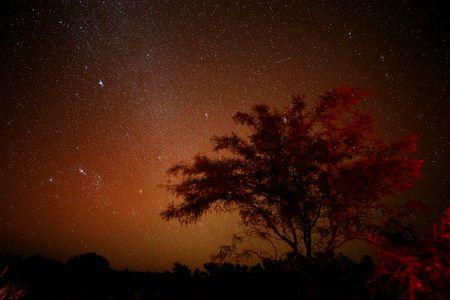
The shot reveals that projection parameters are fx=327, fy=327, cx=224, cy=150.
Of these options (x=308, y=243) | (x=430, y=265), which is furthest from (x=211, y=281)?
(x=430, y=265)

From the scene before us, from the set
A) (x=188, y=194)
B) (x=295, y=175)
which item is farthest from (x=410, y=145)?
→ (x=188, y=194)

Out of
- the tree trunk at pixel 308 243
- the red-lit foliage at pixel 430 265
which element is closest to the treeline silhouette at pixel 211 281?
the tree trunk at pixel 308 243

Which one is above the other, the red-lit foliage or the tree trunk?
the tree trunk

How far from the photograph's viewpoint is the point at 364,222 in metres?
11.2

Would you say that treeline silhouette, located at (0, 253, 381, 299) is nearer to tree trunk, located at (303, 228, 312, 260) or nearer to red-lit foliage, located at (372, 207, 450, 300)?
tree trunk, located at (303, 228, 312, 260)

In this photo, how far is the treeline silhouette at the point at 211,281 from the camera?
429 inches

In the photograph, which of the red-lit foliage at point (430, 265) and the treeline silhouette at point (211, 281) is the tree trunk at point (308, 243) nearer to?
the treeline silhouette at point (211, 281)

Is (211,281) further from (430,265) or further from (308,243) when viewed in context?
(430,265)

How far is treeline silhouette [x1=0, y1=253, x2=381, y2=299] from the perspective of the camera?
10891mm

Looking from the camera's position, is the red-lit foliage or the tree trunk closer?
the red-lit foliage

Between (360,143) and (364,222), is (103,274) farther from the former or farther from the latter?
(360,143)

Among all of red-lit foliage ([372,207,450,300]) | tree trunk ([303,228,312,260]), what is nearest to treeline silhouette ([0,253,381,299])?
tree trunk ([303,228,312,260])

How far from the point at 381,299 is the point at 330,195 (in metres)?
3.47

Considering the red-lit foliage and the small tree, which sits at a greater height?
the small tree
